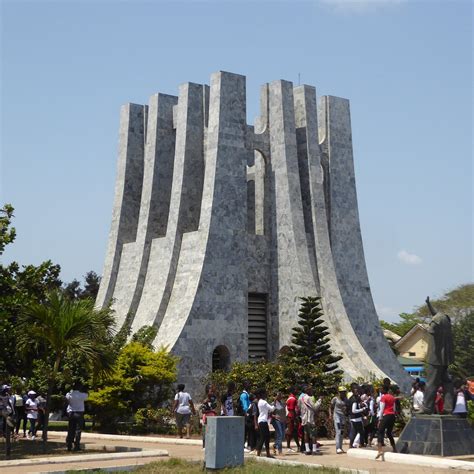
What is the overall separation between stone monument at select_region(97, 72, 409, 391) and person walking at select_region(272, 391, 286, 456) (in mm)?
11624

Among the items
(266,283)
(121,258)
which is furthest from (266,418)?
(121,258)

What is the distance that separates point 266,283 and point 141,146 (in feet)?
27.6

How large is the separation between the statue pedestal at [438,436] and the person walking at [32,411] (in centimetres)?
1010

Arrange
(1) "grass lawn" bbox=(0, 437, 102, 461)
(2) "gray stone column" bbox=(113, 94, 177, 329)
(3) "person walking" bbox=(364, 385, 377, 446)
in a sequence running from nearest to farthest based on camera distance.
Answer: (1) "grass lawn" bbox=(0, 437, 102, 461), (3) "person walking" bbox=(364, 385, 377, 446), (2) "gray stone column" bbox=(113, 94, 177, 329)

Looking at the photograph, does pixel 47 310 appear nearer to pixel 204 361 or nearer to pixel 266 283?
pixel 204 361

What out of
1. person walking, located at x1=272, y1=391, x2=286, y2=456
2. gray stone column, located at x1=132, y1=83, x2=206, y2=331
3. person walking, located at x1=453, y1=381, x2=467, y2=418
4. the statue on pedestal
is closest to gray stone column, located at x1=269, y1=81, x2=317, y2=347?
gray stone column, located at x1=132, y1=83, x2=206, y2=331

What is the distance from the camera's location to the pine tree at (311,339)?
34125 mm

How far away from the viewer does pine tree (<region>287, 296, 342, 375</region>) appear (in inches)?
1344

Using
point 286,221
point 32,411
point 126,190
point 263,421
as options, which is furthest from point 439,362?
point 126,190

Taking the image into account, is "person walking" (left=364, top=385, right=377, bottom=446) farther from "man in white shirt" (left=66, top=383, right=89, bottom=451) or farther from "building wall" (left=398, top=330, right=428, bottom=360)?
"building wall" (left=398, top=330, right=428, bottom=360)

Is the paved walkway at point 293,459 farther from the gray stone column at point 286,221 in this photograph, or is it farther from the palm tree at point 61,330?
the gray stone column at point 286,221

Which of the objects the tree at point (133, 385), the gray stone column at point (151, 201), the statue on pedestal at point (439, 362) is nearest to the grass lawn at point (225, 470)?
the statue on pedestal at point (439, 362)

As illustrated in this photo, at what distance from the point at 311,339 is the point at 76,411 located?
50.5 feet

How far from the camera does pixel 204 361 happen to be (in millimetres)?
34406
